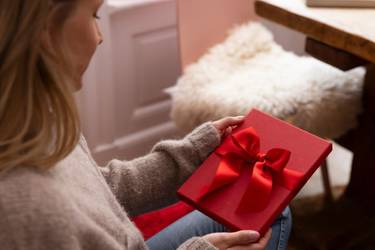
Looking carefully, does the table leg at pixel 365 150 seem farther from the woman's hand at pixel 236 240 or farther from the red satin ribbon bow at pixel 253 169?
the woman's hand at pixel 236 240

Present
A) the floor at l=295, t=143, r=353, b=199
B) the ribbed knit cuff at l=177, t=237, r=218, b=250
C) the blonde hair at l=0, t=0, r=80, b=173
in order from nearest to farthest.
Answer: the blonde hair at l=0, t=0, r=80, b=173 < the ribbed knit cuff at l=177, t=237, r=218, b=250 < the floor at l=295, t=143, r=353, b=199

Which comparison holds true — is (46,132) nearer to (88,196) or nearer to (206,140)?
(88,196)

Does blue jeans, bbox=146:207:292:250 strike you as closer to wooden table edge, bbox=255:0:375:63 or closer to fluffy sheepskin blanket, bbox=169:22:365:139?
wooden table edge, bbox=255:0:375:63

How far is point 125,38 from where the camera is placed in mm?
2010

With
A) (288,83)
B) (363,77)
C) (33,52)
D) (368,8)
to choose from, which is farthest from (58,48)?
(363,77)

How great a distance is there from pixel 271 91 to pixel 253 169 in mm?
606

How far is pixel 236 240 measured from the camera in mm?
894

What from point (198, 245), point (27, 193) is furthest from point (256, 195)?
point (27, 193)

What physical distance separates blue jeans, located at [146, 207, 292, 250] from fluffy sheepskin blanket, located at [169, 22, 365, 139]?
1.62 feet

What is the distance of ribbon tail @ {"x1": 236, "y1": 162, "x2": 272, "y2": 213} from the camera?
3.14 ft

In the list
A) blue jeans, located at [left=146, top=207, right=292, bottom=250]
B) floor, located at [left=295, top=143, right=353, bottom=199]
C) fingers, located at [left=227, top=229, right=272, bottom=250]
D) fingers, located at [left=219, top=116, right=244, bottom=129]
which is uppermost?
fingers, located at [left=219, top=116, right=244, bottom=129]

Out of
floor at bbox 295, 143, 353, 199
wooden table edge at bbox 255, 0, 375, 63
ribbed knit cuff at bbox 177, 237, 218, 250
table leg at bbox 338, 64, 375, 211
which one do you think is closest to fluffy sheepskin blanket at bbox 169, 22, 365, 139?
table leg at bbox 338, 64, 375, 211

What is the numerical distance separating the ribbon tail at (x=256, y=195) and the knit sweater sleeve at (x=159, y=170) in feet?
0.46

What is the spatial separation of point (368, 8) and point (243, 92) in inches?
15.5
